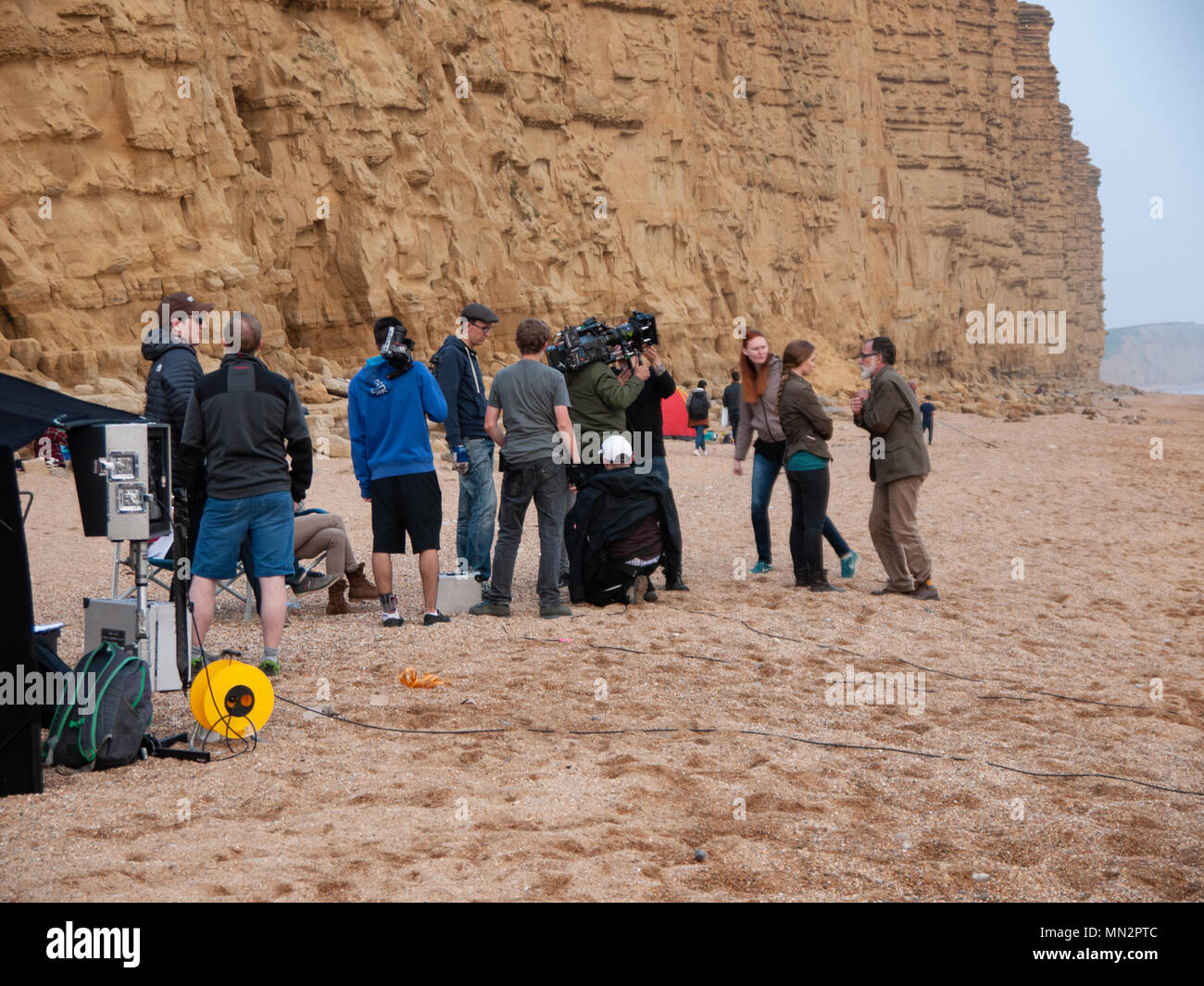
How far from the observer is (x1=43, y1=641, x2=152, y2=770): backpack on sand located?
15.2 feet

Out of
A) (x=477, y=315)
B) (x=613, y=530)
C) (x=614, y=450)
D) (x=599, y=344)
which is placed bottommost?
(x=613, y=530)

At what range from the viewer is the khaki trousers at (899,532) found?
8656 millimetres

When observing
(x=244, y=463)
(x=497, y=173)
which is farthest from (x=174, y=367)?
(x=497, y=173)

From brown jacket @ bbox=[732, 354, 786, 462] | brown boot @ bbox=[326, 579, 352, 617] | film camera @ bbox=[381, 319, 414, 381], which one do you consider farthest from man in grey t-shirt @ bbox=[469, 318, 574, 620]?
brown jacket @ bbox=[732, 354, 786, 462]

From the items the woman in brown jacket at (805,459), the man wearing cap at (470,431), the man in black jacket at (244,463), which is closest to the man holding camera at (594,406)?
the man wearing cap at (470,431)

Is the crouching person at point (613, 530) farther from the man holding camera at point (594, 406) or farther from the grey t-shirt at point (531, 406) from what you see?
the grey t-shirt at point (531, 406)

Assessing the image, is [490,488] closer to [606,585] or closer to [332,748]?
[606,585]

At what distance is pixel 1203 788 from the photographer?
4.88 meters

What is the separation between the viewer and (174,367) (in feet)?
21.2

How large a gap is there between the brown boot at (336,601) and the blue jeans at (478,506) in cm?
97

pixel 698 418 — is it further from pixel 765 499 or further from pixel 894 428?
pixel 894 428

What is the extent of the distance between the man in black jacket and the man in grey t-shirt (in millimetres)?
1953

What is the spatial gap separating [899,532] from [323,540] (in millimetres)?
4498

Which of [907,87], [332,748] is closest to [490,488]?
[332,748]
